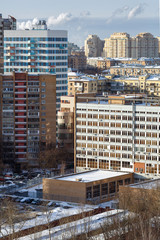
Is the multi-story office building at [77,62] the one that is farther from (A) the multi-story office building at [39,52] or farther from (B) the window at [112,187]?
(B) the window at [112,187]

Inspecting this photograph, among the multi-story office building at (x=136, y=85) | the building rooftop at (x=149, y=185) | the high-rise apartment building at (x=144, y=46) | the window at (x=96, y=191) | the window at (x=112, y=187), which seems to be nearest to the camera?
the building rooftop at (x=149, y=185)

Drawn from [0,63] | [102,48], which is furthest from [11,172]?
[102,48]

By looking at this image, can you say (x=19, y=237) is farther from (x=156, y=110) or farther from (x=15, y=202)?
(x=156, y=110)

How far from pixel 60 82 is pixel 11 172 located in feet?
39.5

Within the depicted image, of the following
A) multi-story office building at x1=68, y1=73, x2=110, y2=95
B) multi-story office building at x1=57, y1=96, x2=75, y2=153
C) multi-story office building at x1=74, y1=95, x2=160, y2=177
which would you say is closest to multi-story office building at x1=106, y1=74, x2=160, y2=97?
multi-story office building at x1=68, y1=73, x2=110, y2=95

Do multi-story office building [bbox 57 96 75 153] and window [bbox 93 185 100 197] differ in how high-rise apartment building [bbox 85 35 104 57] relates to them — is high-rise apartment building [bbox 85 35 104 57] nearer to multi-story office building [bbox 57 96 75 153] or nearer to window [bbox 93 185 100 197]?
multi-story office building [bbox 57 96 75 153]

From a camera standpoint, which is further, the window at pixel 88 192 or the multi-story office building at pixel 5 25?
the multi-story office building at pixel 5 25

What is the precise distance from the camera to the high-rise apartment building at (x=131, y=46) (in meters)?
164

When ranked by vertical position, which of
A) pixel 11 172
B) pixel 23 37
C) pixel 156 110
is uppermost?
pixel 23 37

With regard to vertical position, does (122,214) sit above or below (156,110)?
below

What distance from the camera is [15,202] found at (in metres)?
37.4

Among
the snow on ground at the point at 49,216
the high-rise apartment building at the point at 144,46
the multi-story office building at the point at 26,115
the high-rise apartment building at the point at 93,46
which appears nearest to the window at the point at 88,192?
the snow on ground at the point at 49,216

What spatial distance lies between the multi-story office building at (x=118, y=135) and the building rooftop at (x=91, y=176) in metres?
1.49

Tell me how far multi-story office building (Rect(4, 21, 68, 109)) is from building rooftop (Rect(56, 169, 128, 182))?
752 inches
